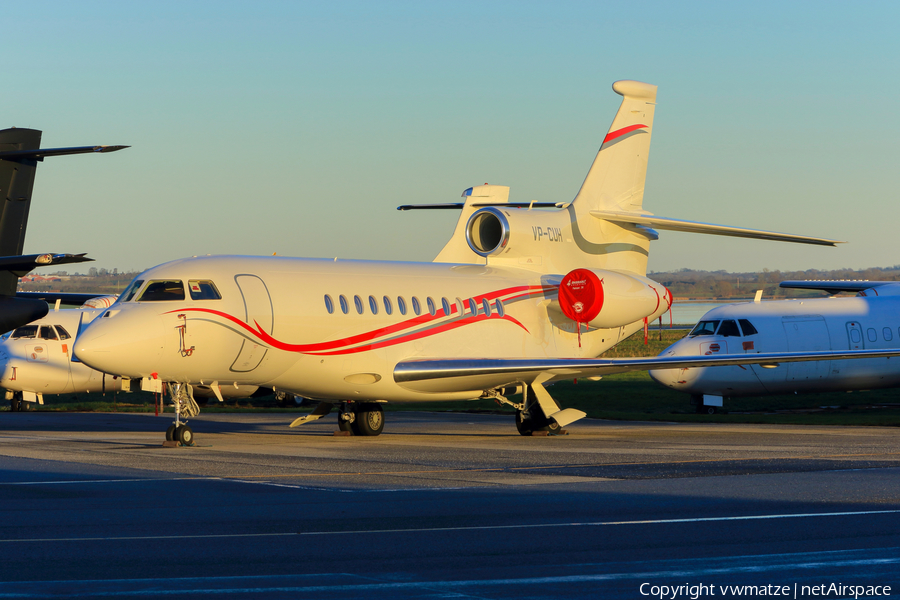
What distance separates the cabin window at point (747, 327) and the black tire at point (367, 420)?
11.7m

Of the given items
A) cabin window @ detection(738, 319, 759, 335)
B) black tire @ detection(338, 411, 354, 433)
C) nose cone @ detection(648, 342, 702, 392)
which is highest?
cabin window @ detection(738, 319, 759, 335)

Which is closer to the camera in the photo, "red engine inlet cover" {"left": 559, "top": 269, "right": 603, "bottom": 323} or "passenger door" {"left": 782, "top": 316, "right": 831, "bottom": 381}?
"red engine inlet cover" {"left": 559, "top": 269, "right": 603, "bottom": 323}

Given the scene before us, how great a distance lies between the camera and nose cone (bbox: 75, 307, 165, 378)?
50.8ft

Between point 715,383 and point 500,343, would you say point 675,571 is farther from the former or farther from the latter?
point 715,383

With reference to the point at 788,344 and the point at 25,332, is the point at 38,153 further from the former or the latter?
the point at 788,344

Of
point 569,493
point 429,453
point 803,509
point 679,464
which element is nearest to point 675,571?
point 803,509

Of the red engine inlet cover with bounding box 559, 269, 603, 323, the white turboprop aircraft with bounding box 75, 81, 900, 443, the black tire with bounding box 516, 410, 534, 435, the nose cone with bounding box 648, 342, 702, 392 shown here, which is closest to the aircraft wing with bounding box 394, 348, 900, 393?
the white turboprop aircraft with bounding box 75, 81, 900, 443

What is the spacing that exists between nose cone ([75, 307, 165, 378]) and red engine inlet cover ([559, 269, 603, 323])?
8769mm

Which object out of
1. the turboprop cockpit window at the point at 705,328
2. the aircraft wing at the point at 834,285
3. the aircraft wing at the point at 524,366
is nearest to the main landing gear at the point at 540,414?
the aircraft wing at the point at 524,366

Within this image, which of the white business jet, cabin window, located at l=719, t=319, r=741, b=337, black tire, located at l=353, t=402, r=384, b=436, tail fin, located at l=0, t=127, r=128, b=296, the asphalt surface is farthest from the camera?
the white business jet

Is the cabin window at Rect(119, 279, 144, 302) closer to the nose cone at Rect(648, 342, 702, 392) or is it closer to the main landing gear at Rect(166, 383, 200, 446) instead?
the main landing gear at Rect(166, 383, 200, 446)

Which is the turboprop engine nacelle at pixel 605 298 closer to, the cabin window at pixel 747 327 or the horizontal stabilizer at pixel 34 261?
the cabin window at pixel 747 327

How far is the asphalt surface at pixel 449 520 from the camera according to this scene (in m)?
6.59

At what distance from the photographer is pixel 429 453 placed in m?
15.8
